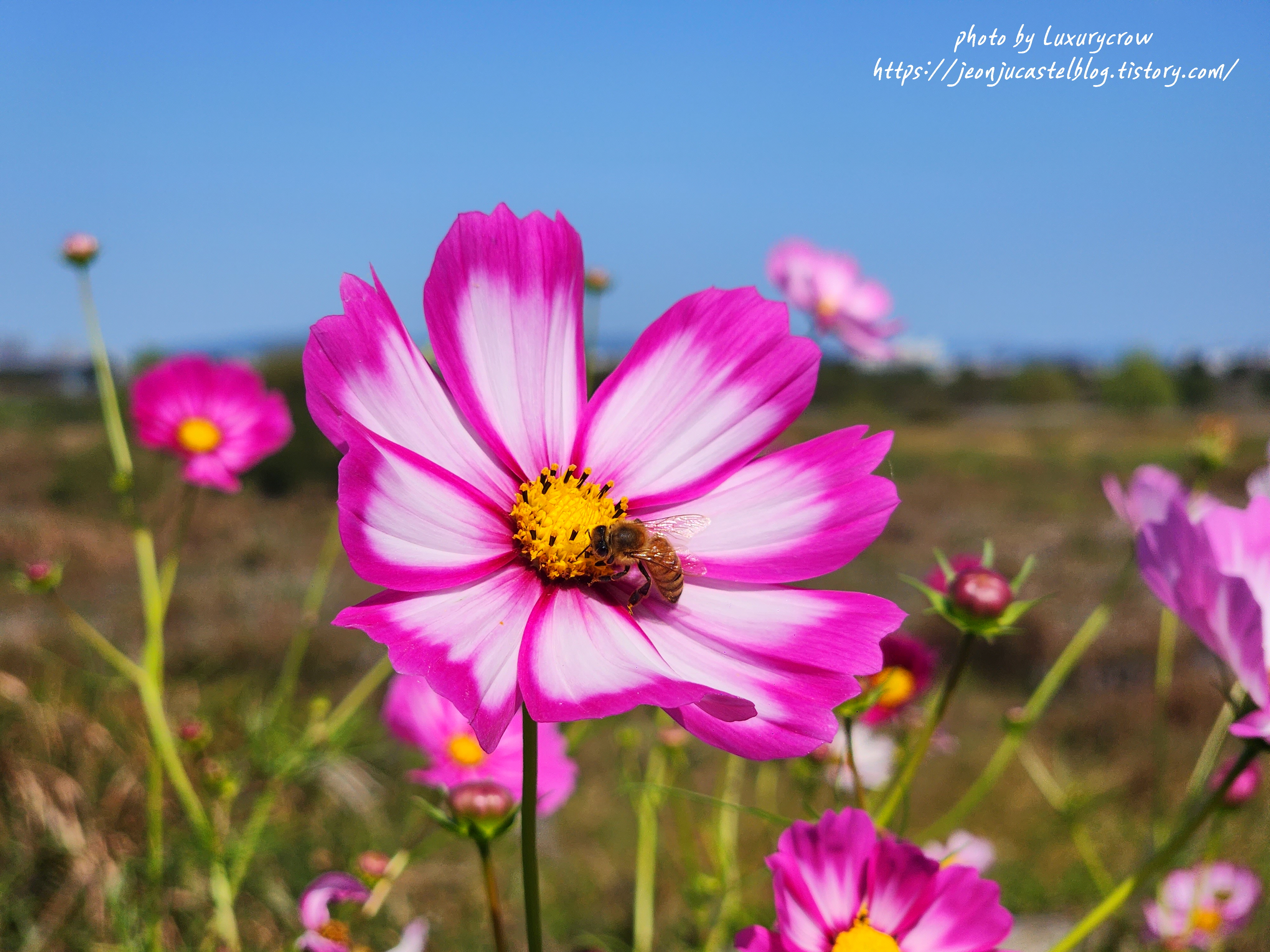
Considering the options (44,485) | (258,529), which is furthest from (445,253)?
(44,485)

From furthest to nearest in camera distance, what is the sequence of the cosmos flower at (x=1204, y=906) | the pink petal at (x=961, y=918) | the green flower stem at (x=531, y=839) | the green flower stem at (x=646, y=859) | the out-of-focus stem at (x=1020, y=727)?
the cosmos flower at (x=1204, y=906) < the green flower stem at (x=646, y=859) < the out-of-focus stem at (x=1020, y=727) < the pink petal at (x=961, y=918) < the green flower stem at (x=531, y=839)

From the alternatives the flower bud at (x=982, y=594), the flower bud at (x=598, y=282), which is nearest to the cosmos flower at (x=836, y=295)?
the flower bud at (x=598, y=282)

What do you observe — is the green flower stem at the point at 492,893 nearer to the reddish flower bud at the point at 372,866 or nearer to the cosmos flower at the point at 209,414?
the reddish flower bud at the point at 372,866

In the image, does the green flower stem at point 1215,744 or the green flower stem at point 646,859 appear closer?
the green flower stem at point 1215,744

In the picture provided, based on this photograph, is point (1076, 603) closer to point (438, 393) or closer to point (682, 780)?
point (682, 780)

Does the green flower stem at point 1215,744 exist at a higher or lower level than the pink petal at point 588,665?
lower
